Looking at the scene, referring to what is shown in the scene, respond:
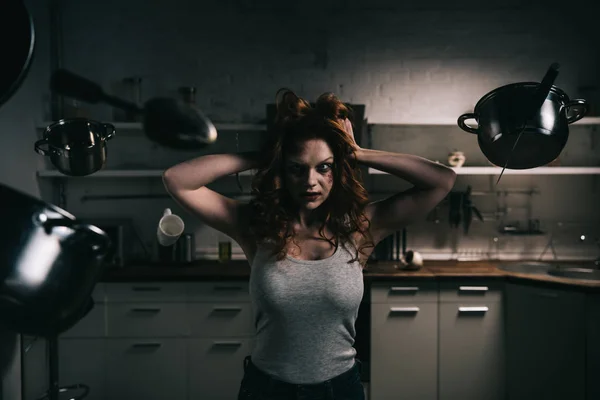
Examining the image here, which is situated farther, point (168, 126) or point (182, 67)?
point (182, 67)

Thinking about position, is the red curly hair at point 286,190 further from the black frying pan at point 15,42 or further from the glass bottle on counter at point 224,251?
the glass bottle on counter at point 224,251

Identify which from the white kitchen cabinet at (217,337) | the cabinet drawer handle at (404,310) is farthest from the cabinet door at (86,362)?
the cabinet drawer handle at (404,310)

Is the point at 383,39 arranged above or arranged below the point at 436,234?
above

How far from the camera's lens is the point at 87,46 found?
355cm

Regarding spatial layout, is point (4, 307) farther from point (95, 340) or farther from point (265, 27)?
point (265, 27)

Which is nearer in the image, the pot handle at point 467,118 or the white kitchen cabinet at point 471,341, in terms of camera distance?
the pot handle at point 467,118

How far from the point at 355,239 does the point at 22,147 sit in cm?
266

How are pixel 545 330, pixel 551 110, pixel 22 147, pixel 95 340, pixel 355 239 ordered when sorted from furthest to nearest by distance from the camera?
pixel 22 147 → pixel 95 340 → pixel 545 330 → pixel 355 239 → pixel 551 110

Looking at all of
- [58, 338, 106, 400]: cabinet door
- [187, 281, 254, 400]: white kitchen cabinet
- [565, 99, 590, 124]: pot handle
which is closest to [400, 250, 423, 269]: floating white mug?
[187, 281, 254, 400]: white kitchen cabinet

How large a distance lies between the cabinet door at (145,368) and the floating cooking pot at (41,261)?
2442mm

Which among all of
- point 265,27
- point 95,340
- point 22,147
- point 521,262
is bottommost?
point 95,340

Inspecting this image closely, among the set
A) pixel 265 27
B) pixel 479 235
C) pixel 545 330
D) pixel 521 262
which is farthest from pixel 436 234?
pixel 265 27

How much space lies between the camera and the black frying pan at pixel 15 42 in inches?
23.1

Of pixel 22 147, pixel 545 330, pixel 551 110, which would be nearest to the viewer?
pixel 551 110
